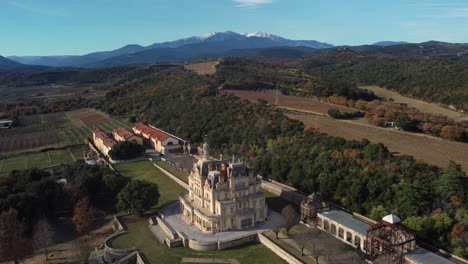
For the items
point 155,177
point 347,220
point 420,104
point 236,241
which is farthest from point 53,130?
point 420,104

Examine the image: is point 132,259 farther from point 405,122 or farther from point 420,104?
point 420,104

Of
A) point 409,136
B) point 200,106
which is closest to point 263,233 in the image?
point 409,136

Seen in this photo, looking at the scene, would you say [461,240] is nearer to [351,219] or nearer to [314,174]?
[351,219]

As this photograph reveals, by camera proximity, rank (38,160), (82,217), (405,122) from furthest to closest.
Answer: (38,160), (405,122), (82,217)

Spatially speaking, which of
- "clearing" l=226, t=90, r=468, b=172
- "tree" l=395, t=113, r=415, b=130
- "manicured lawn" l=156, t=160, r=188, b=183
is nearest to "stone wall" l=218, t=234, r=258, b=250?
"manicured lawn" l=156, t=160, r=188, b=183

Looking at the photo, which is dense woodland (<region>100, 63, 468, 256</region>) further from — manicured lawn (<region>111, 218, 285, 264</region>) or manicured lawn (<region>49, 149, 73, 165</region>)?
manicured lawn (<region>49, 149, 73, 165</region>)

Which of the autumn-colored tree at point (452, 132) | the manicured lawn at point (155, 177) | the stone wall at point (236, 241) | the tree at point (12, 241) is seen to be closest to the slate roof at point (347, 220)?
the stone wall at point (236, 241)

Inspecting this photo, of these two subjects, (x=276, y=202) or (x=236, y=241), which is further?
(x=276, y=202)
